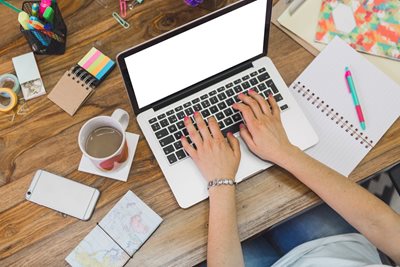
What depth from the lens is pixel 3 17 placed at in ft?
3.24

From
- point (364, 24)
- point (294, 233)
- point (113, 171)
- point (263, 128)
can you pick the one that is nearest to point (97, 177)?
point (113, 171)

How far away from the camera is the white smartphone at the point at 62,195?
0.84 meters

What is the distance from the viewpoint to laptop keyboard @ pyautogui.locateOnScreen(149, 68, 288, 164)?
0.87 meters

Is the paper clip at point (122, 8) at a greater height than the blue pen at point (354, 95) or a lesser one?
lesser

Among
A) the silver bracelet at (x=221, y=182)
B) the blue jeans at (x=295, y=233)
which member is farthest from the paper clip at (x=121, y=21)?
the blue jeans at (x=295, y=233)

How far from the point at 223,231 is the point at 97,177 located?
29cm

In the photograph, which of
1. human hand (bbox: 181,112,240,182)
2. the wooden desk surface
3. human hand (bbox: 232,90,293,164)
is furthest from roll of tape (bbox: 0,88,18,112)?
human hand (bbox: 232,90,293,164)

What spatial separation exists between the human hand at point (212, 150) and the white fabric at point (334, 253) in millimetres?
251

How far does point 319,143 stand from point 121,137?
434 mm

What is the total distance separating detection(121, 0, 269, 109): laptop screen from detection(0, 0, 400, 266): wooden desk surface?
0.10m

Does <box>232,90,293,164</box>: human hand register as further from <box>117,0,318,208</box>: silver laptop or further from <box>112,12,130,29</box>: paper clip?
<box>112,12,130,29</box>: paper clip

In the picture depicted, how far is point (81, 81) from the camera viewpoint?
0.93 m

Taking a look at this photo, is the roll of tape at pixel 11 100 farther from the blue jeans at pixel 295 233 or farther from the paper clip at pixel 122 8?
the blue jeans at pixel 295 233

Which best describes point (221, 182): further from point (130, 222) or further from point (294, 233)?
point (294, 233)
